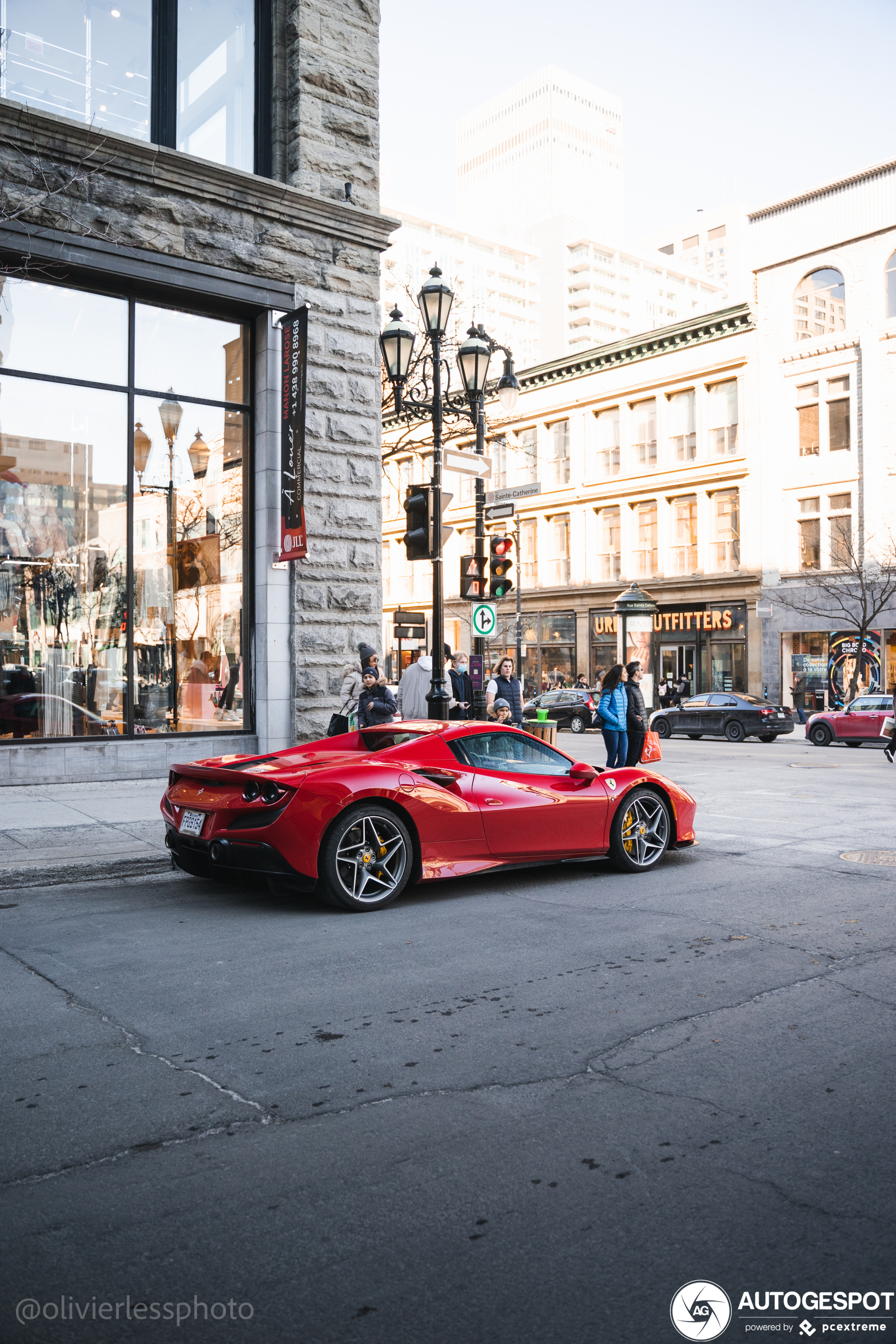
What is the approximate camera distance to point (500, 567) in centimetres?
1416

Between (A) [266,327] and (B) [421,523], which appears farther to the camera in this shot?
(A) [266,327]

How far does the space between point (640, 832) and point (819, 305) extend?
35422 millimetres

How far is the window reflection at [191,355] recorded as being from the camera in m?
13.5

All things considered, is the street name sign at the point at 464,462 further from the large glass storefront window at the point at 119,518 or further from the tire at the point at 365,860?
the tire at the point at 365,860

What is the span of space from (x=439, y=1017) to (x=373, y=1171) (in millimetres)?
1543

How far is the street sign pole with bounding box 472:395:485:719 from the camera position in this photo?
14.0 meters

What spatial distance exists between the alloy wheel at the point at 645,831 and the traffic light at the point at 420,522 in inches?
167

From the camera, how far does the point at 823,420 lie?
3828 centimetres

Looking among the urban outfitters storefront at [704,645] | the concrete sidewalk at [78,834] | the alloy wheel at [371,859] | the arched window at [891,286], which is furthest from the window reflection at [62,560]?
the arched window at [891,286]

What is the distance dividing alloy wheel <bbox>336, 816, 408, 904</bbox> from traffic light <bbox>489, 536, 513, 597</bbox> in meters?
6.81

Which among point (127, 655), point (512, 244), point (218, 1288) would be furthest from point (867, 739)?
point (512, 244)

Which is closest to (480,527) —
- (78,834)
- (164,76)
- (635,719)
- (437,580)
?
(437,580)

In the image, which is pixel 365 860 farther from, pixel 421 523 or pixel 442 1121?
pixel 421 523

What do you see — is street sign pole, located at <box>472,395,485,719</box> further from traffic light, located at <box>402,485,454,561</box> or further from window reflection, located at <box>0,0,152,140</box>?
window reflection, located at <box>0,0,152,140</box>
